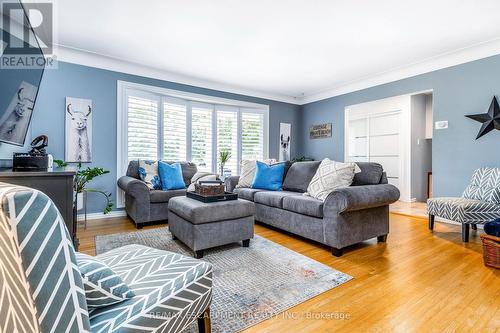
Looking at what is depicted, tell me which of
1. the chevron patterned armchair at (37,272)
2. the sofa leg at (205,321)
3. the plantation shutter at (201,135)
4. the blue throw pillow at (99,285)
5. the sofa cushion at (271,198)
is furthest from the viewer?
the plantation shutter at (201,135)

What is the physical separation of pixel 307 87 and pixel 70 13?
4135 mm

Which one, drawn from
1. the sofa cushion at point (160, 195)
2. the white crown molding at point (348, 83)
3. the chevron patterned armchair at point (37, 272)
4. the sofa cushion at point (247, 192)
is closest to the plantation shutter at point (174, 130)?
the white crown molding at point (348, 83)

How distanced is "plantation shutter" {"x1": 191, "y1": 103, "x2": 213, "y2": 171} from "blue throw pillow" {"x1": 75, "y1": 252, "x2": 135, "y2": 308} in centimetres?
392

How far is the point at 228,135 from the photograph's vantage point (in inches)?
203

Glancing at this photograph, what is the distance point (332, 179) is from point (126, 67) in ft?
11.8

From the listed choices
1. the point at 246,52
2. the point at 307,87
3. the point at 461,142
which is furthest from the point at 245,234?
the point at 307,87

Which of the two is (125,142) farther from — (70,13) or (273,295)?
(273,295)

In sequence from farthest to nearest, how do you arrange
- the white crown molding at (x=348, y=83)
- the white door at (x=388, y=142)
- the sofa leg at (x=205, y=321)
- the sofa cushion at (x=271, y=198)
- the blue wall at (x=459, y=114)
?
the white door at (x=388, y=142)
the white crown molding at (x=348, y=83)
the blue wall at (x=459, y=114)
the sofa cushion at (x=271, y=198)
the sofa leg at (x=205, y=321)

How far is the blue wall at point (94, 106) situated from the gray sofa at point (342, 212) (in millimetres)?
2567

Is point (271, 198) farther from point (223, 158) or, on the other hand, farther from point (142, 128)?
point (142, 128)

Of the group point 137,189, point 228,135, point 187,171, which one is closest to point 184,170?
point 187,171

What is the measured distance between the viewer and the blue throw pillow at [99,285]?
2.56ft

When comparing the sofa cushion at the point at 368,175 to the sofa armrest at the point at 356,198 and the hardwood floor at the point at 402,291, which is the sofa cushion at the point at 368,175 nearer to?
the sofa armrest at the point at 356,198

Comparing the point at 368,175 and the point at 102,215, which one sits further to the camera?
the point at 102,215
